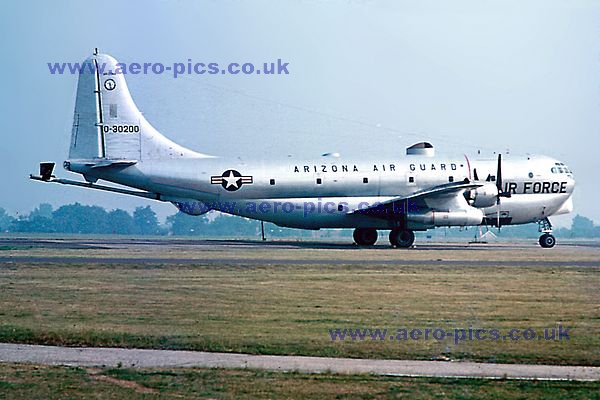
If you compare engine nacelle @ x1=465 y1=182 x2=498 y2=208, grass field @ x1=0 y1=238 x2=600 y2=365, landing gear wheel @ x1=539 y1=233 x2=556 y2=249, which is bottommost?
grass field @ x1=0 y1=238 x2=600 y2=365

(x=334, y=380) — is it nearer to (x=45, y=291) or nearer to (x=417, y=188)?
(x=45, y=291)

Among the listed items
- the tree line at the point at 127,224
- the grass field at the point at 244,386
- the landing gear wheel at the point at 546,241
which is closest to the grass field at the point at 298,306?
the grass field at the point at 244,386

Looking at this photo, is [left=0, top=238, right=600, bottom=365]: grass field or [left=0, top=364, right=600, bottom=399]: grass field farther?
[left=0, top=238, right=600, bottom=365]: grass field

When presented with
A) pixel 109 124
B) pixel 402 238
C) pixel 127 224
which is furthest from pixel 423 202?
pixel 127 224

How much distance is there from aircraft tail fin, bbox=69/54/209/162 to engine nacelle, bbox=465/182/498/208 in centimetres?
1680

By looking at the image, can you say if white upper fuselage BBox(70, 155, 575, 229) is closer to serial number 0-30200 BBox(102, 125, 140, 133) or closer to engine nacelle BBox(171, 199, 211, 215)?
engine nacelle BBox(171, 199, 211, 215)

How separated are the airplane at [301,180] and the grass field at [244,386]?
116 feet

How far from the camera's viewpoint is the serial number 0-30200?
4891cm

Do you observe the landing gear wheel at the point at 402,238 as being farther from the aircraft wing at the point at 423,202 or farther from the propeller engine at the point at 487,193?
the propeller engine at the point at 487,193

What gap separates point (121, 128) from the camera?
162 feet

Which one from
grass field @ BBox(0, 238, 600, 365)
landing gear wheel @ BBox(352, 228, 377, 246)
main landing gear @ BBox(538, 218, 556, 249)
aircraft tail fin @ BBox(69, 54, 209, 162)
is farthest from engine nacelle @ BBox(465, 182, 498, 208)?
aircraft tail fin @ BBox(69, 54, 209, 162)

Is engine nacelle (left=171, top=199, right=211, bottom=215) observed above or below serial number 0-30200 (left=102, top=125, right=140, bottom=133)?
below

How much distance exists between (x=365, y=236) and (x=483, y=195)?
784 centimetres

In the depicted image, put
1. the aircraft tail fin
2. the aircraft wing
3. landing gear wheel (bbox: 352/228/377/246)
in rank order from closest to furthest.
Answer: the aircraft tail fin < the aircraft wing < landing gear wheel (bbox: 352/228/377/246)
